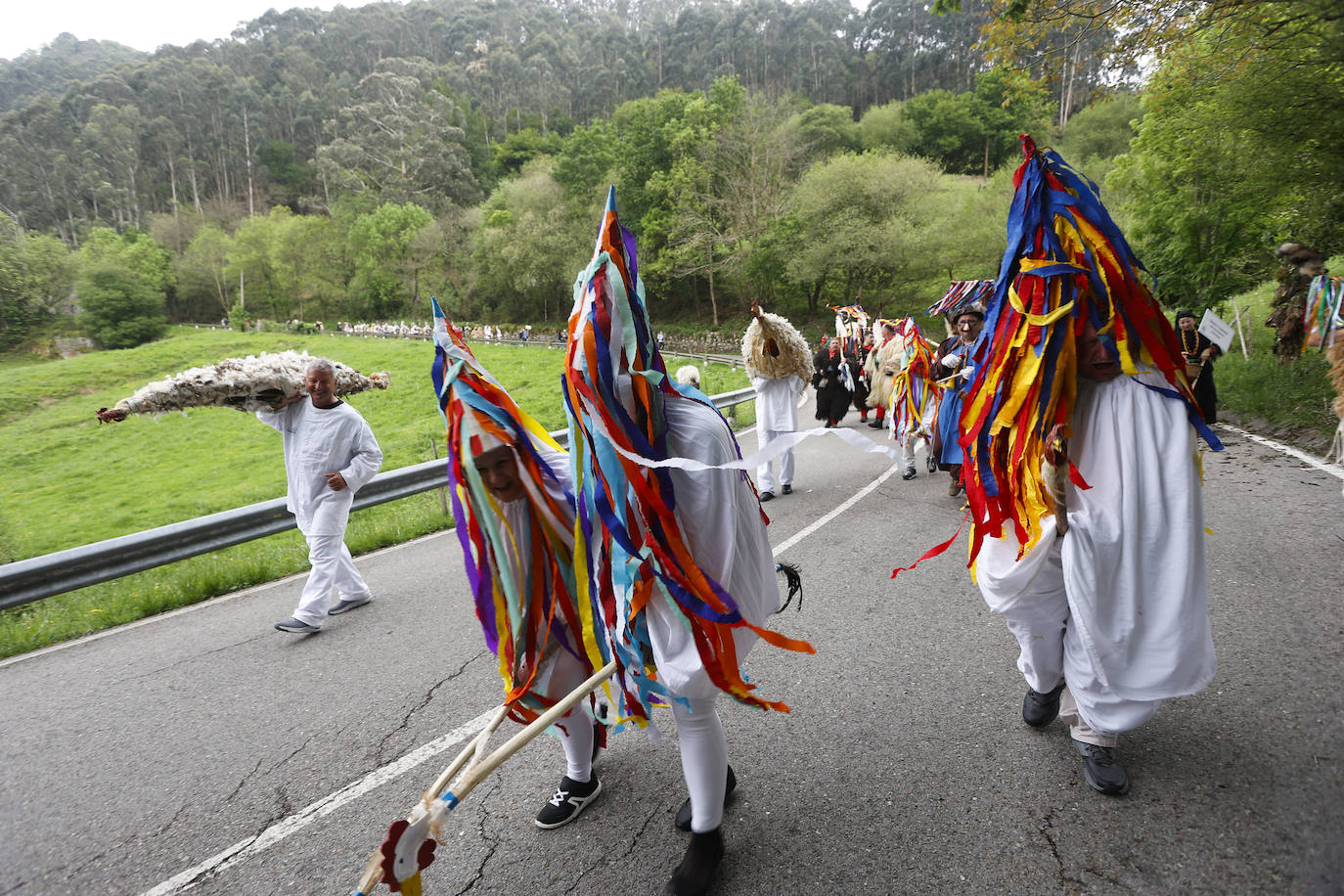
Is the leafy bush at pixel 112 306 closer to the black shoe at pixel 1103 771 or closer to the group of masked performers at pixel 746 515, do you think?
the group of masked performers at pixel 746 515

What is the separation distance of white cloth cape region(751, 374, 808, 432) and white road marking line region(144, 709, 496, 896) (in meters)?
4.98

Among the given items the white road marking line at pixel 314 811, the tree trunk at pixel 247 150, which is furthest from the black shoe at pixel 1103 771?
the tree trunk at pixel 247 150

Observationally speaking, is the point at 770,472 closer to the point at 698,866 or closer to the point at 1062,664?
the point at 1062,664

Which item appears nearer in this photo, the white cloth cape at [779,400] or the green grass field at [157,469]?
the green grass field at [157,469]

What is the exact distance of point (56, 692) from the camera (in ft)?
13.3

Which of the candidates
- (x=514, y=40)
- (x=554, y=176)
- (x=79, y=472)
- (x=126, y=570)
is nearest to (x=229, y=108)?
(x=514, y=40)

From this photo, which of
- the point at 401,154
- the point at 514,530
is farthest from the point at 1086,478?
the point at 401,154

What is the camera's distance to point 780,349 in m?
7.18

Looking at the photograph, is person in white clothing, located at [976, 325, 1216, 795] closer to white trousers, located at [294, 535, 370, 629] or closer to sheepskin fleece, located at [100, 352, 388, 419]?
white trousers, located at [294, 535, 370, 629]

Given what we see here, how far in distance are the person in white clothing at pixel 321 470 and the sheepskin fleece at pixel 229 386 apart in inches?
4.9

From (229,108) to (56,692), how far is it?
123816 mm

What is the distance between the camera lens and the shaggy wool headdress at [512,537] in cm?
229

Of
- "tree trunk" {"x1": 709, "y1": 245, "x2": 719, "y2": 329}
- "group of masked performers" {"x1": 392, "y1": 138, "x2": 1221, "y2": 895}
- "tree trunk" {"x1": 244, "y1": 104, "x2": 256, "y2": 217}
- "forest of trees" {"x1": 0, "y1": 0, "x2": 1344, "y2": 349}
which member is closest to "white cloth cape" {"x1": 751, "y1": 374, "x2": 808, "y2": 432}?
"forest of trees" {"x1": 0, "y1": 0, "x2": 1344, "y2": 349}

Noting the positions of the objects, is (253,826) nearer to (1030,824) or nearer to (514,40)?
(1030,824)
